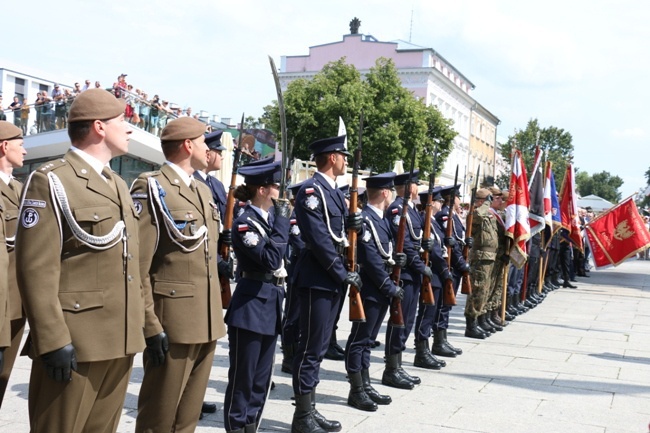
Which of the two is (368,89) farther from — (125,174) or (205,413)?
(205,413)

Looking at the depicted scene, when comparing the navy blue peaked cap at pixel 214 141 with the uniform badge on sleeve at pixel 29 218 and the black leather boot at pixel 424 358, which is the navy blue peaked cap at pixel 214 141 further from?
the uniform badge on sleeve at pixel 29 218

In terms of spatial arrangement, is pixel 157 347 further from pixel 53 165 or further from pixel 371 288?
pixel 371 288

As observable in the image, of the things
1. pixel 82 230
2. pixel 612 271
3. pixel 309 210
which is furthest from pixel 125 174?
pixel 82 230

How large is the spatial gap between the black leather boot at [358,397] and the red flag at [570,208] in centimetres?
1300

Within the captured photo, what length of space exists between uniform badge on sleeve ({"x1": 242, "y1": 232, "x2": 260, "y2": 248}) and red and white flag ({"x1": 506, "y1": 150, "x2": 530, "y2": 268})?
25.4 feet

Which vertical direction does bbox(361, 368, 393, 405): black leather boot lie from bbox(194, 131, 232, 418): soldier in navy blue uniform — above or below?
below

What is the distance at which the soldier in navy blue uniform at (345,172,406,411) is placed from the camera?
20.9 ft

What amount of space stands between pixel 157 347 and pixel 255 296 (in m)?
1.20

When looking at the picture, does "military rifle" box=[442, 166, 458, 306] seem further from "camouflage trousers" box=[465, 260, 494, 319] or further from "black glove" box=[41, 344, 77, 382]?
"black glove" box=[41, 344, 77, 382]

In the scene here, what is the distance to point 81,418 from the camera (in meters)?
3.33

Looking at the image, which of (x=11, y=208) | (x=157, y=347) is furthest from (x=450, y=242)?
(x=157, y=347)

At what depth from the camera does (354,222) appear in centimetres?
558

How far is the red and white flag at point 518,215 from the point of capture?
1195cm

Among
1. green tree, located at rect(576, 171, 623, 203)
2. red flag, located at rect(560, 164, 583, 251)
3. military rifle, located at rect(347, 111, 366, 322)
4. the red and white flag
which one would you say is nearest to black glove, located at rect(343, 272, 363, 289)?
military rifle, located at rect(347, 111, 366, 322)
